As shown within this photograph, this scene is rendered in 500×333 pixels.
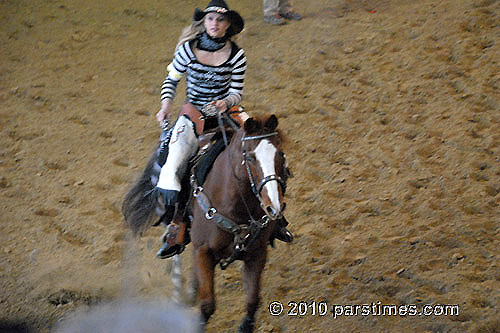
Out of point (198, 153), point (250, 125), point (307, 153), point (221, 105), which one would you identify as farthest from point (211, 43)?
point (307, 153)

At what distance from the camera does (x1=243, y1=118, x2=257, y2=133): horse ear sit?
3196 mm

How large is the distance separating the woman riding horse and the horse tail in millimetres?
455

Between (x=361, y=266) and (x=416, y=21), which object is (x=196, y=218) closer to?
(x=361, y=266)

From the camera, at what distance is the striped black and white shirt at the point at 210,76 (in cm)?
380

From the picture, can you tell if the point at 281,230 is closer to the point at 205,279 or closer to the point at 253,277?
the point at 253,277

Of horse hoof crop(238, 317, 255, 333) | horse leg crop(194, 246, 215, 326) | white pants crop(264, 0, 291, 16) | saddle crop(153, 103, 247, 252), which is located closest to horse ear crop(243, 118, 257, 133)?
saddle crop(153, 103, 247, 252)

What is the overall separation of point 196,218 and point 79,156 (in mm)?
2902

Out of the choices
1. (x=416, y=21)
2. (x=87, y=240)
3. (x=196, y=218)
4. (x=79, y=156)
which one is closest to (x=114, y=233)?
(x=87, y=240)

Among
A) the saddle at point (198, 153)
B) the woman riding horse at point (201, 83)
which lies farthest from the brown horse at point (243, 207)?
the woman riding horse at point (201, 83)

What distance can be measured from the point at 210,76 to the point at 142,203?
1104 mm

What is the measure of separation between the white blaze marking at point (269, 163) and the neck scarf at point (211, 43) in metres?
0.89

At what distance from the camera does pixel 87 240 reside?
5.18 metres

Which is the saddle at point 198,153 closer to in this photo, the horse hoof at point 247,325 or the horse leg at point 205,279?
the horse leg at point 205,279

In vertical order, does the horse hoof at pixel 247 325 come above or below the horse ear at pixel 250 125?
below
